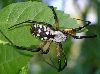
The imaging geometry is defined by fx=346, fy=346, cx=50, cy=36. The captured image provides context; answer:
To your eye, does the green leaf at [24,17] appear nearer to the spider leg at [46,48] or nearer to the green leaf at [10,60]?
the green leaf at [10,60]

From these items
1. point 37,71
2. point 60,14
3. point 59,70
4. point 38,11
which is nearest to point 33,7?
point 38,11

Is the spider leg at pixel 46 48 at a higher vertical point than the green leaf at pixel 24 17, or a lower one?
lower

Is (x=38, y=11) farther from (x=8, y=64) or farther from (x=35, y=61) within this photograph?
(x=35, y=61)

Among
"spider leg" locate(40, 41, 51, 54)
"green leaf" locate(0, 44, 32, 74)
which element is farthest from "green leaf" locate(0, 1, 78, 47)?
"spider leg" locate(40, 41, 51, 54)

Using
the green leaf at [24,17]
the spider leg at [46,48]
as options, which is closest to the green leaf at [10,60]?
the green leaf at [24,17]

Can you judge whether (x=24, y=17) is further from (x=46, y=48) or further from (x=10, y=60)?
(x=46, y=48)

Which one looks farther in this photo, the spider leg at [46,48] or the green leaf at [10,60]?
the spider leg at [46,48]
